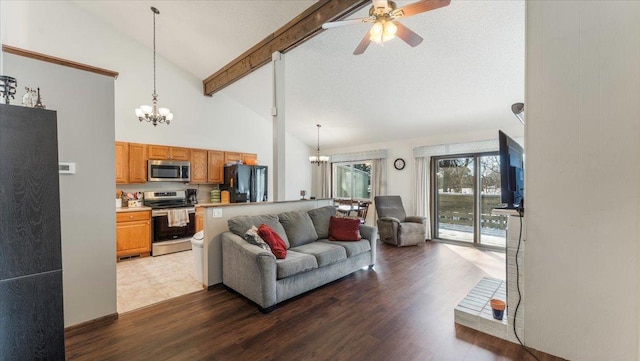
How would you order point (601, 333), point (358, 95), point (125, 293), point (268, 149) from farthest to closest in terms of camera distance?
point (268, 149) → point (358, 95) → point (125, 293) → point (601, 333)

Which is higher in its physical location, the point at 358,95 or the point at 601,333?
the point at 358,95

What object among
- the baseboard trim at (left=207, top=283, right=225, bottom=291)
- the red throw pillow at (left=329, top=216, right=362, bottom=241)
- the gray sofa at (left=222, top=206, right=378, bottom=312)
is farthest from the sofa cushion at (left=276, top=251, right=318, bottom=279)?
the baseboard trim at (left=207, top=283, right=225, bottom=291)

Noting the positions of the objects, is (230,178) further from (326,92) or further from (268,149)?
(326,92)

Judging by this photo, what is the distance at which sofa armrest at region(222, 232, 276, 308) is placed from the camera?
251 centimetres

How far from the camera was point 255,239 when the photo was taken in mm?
2787

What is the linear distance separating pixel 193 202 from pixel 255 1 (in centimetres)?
402

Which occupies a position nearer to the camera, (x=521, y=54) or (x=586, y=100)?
(x=586, y=100)

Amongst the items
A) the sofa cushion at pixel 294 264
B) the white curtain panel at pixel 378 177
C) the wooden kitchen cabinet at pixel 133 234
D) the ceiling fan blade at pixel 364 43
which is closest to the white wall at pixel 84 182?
the sofa cushion at pixel 294 264

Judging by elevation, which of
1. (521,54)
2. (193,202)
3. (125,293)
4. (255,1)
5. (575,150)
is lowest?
(125,293)

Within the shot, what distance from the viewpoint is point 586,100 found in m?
1.82

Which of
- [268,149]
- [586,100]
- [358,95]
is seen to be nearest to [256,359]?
[586,100]

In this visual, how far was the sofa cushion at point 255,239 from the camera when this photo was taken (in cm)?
275

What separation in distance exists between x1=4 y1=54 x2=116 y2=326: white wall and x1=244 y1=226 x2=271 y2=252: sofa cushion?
125 centimetres

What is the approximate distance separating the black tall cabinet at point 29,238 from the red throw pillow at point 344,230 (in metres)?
2.79
